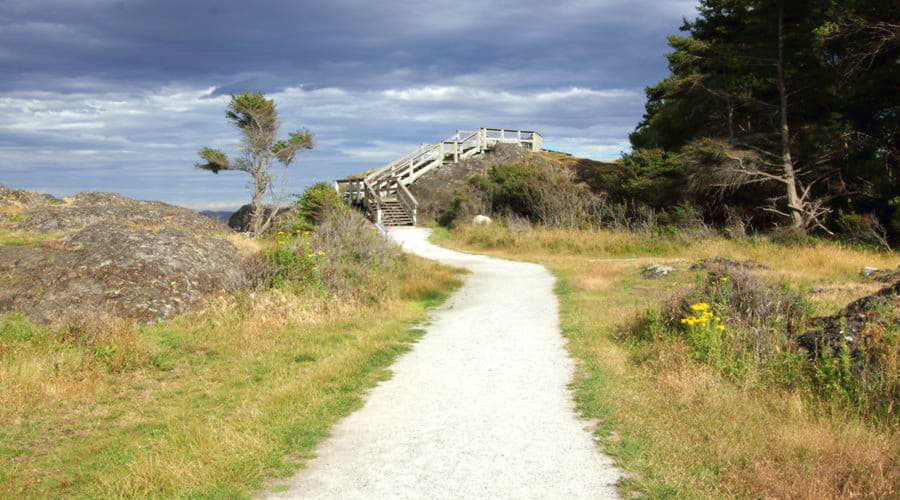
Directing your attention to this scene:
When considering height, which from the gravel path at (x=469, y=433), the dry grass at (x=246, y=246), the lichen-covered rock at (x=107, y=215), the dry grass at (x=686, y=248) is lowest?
the gravel path at (x=469, y=433)

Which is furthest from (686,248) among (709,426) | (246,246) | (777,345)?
(709,426)

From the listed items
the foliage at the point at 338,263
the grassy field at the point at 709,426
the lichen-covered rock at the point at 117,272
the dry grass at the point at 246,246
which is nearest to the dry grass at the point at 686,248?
the grassy field at the point at 709,426

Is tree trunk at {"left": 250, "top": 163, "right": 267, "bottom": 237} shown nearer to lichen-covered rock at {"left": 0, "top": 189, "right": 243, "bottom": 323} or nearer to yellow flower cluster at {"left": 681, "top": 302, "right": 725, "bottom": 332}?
lichen-covered rock at {"left": 0, "top": 189, "right": 243, "bottom": 323}

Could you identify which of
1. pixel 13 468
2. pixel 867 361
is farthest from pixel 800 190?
pixel 13 468

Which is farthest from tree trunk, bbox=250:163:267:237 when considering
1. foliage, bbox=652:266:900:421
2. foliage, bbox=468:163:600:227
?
foliage, bbox=652:266:900:421

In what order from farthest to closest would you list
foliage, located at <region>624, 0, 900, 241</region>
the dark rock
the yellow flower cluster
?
foliage, located at <region>624, 0, 900, 241</region> → the yellow flower cluster → the dark rock

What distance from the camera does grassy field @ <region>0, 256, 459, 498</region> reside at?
15.3ft

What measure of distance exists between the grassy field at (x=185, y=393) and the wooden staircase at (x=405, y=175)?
23.9 meters

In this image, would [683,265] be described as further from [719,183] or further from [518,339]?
[518,339]

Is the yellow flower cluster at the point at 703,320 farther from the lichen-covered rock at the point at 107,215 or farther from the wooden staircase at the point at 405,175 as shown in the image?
the wooden staircase at the point at 405,175

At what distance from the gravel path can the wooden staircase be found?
25.2 m

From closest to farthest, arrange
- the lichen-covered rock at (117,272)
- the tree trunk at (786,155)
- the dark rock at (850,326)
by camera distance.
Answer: the dark rock at (850,326) → the lichen-covered rock at (117,272) → the tree trunk at (786,155)

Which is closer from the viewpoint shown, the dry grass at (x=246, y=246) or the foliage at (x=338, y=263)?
the foliage at (x=338, y=263)

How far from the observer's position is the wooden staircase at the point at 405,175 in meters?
38.0
